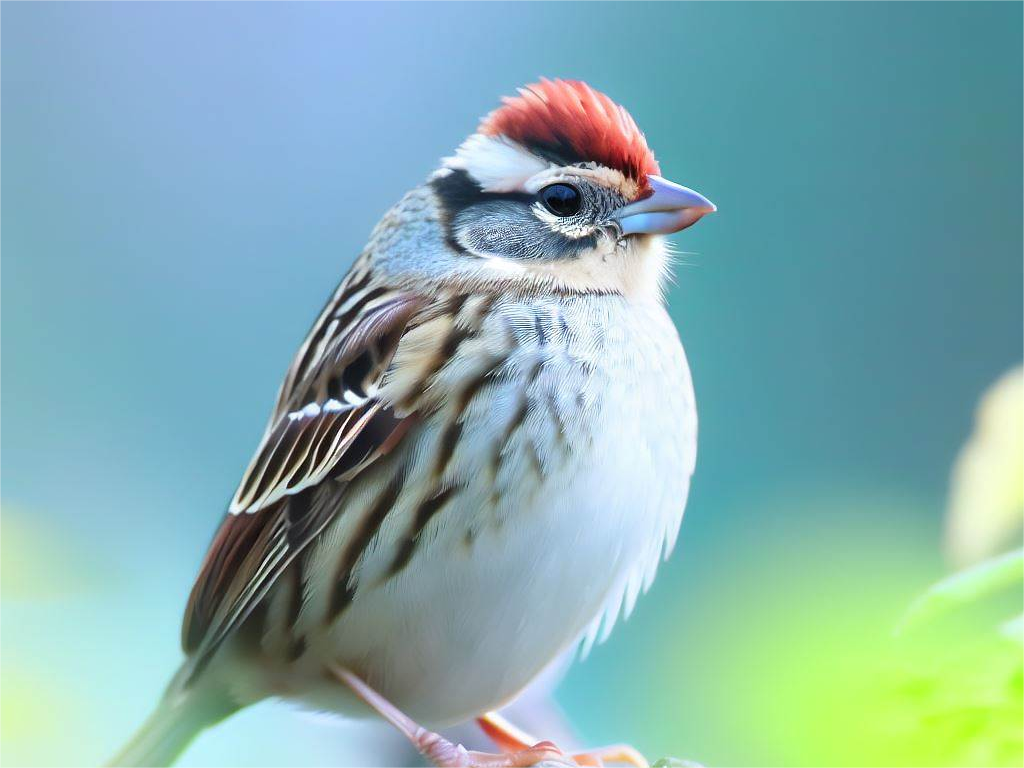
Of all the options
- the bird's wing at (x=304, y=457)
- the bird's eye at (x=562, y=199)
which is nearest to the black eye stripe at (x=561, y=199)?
the bird's eye at (x=562, y=199)

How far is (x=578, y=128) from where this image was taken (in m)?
0.99

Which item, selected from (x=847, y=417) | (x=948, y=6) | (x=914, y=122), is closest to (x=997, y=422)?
(x=847, y=417)

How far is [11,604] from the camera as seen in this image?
1.21 metres

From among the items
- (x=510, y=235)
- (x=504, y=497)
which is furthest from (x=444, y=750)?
(x=510, y=235)

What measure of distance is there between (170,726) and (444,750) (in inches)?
11.3

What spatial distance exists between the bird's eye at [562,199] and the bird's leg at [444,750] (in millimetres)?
465

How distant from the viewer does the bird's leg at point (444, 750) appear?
3.00 feet

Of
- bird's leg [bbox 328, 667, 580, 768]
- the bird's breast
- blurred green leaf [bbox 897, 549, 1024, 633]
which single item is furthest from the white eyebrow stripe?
blurred green leaf [bbox 897, 549, 1024, 633]

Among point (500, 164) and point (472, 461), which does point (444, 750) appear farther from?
point (500, 164)

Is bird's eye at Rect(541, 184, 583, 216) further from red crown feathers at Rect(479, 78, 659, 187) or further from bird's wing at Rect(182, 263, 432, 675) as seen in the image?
bird's wing at Rect(182, 263, 432, 675)

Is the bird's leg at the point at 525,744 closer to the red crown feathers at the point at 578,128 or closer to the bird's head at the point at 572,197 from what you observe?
the bird's head at the point at 572,197

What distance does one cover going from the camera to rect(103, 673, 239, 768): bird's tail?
3.30 feet

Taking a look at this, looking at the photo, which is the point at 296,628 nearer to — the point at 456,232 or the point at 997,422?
the point at 456,232

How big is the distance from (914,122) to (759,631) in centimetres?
103
